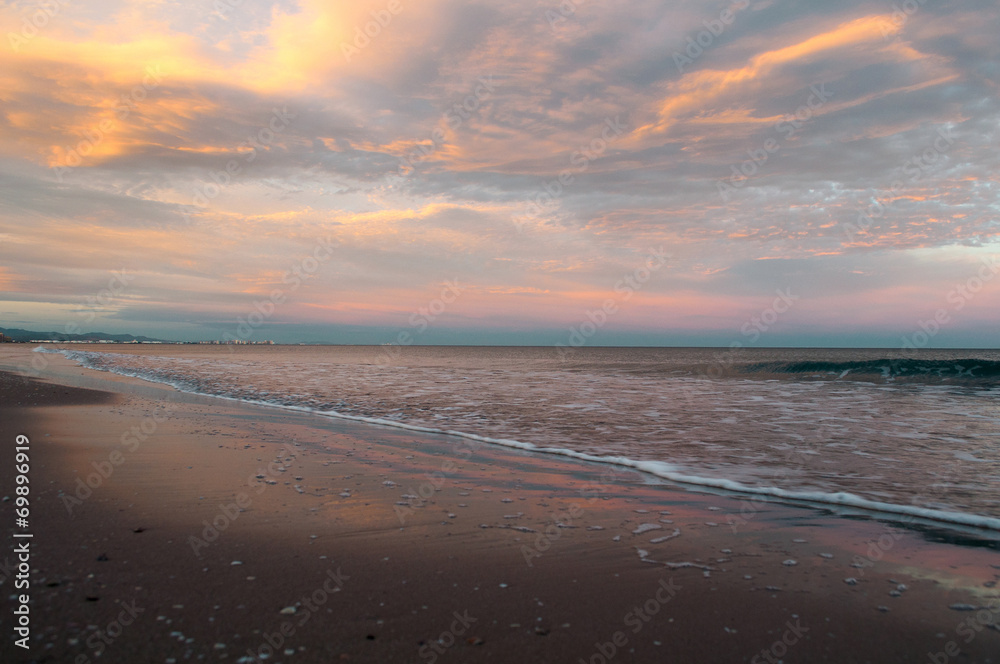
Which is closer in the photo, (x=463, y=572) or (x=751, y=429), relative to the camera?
(x=463, y=572)

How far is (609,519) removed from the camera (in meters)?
5.49

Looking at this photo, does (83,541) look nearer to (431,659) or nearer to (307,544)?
(307,544)

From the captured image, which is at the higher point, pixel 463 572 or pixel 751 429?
pixel 463 572

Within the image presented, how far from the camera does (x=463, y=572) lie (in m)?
4.05

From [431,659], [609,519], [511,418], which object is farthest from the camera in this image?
[511,418]

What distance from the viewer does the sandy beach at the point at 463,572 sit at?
3.03 meters

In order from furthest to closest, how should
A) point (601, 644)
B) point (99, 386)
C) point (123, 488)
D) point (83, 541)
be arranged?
point (99, 386) < point (123, 488) < point (83, 541) < point (601, 644)

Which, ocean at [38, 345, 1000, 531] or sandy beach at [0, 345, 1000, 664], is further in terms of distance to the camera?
ocean at [38, 345, 1000, 531]

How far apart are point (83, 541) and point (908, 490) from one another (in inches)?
356

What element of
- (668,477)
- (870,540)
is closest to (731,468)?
(668,477)

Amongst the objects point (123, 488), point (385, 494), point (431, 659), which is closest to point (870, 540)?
point (431, 659)

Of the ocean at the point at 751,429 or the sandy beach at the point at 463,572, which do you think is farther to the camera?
the ocean at the point at 751,429

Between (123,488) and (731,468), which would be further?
(731,468)

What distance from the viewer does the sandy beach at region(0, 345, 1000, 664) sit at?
9.95ft
